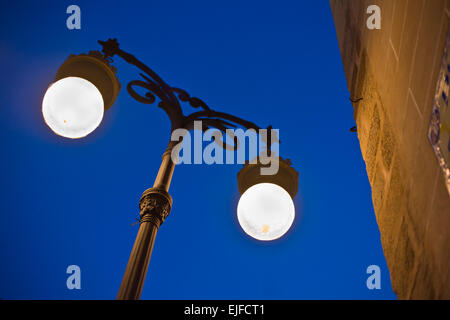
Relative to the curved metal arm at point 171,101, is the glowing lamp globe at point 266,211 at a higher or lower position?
lower

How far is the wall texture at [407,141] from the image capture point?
2320mm

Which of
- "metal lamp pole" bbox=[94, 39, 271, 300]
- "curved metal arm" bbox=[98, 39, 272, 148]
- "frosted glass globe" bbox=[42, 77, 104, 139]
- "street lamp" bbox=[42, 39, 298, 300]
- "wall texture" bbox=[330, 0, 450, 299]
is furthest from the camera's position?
"curved metal arm" bbox=[98, 39, 272, 148]

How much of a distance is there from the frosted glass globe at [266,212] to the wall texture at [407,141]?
32.5 inches

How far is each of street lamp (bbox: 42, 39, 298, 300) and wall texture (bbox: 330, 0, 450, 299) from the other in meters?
0.91

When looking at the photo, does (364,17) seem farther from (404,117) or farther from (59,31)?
(59,31)

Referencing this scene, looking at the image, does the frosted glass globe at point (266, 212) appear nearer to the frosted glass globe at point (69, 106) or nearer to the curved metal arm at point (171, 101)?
the curved metal arm at point (171, 101)

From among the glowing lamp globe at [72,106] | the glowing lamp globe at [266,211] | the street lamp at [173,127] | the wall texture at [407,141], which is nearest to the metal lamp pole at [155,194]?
the street lamp at [173,127]

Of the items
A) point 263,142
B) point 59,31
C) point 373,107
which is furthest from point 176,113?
point 59,31

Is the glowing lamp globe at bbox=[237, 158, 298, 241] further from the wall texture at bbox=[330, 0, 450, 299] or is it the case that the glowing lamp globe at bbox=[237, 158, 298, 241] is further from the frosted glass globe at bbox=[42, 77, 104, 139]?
the frosted glass globe at bbox=[42, 77, 104, 139]

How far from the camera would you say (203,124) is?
4445 mm

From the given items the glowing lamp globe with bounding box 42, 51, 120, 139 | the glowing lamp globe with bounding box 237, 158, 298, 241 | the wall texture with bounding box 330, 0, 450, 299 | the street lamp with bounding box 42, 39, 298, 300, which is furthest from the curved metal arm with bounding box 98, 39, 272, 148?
the wall texture with bounding box 330, 0, 450, 299

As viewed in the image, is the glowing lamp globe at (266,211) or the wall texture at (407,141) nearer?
the wall texture at (407,141)

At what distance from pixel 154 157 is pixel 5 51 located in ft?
49.6

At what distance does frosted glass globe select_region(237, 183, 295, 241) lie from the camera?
3.87 metres
